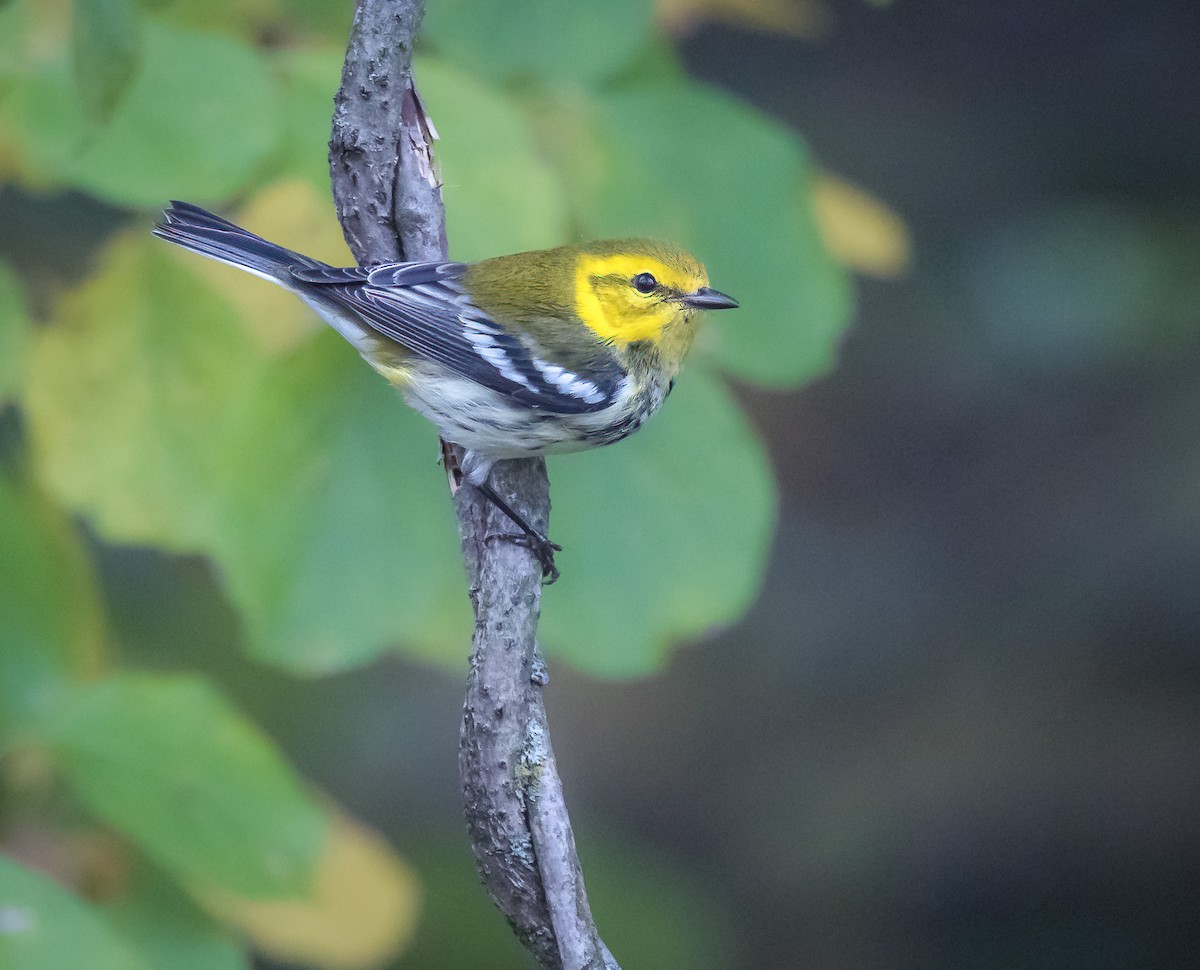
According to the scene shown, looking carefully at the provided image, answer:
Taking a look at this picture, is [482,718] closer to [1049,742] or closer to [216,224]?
[216,224]

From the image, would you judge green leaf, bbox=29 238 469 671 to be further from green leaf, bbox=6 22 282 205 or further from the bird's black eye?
the bird's black eye

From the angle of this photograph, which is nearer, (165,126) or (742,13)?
(165,126)

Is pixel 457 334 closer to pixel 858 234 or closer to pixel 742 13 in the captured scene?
pixel 858 234

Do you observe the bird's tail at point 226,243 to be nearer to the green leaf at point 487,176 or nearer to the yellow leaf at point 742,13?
the green leaf at point 487,176

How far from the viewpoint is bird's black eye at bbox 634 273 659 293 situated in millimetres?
2189

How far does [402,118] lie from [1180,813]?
130 inches

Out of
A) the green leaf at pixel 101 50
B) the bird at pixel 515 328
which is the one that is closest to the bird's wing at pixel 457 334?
the bird at pixel 515 328

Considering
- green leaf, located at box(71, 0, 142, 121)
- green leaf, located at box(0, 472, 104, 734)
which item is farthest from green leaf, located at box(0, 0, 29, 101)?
green leaf, located at box(0, 472, 104, 734)

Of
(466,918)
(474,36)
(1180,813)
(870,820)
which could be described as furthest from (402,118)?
(1180,813)

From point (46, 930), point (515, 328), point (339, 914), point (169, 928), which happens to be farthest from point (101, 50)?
point (339, 914)

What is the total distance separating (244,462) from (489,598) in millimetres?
443

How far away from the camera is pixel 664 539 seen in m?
1.85

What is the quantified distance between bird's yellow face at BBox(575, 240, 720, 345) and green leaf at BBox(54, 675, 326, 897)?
0.97 meters

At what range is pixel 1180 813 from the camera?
379 centimetres
